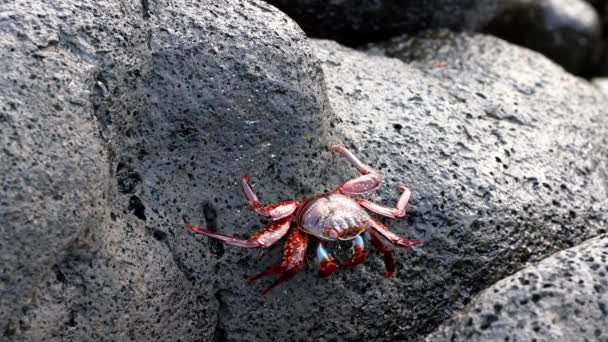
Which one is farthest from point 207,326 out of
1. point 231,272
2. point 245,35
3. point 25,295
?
point 245,35

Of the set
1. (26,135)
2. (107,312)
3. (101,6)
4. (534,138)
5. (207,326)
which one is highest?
(101,6)

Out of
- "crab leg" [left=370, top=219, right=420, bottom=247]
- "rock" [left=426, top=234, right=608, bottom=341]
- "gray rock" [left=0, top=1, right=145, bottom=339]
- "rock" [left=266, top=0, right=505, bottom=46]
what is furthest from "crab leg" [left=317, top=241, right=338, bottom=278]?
"rock" [left=266, top=0, right=505, bottom=46]

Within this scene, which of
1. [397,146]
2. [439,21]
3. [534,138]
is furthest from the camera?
[439,21]

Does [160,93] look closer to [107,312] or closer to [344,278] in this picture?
[107,312]

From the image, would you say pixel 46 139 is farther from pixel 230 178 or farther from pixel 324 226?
pixel 324 226

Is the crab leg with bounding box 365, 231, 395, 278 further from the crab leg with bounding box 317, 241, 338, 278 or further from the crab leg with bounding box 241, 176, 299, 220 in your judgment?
the crab leg with bounding box 241, 176, 299, 220

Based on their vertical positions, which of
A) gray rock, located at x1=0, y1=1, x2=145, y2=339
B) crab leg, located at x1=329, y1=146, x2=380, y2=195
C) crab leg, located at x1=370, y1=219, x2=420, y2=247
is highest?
gray rock, located at x1=0, y1=1, x2=145, y2=339

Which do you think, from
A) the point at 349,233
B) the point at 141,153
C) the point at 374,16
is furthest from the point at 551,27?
the point at 141,153
